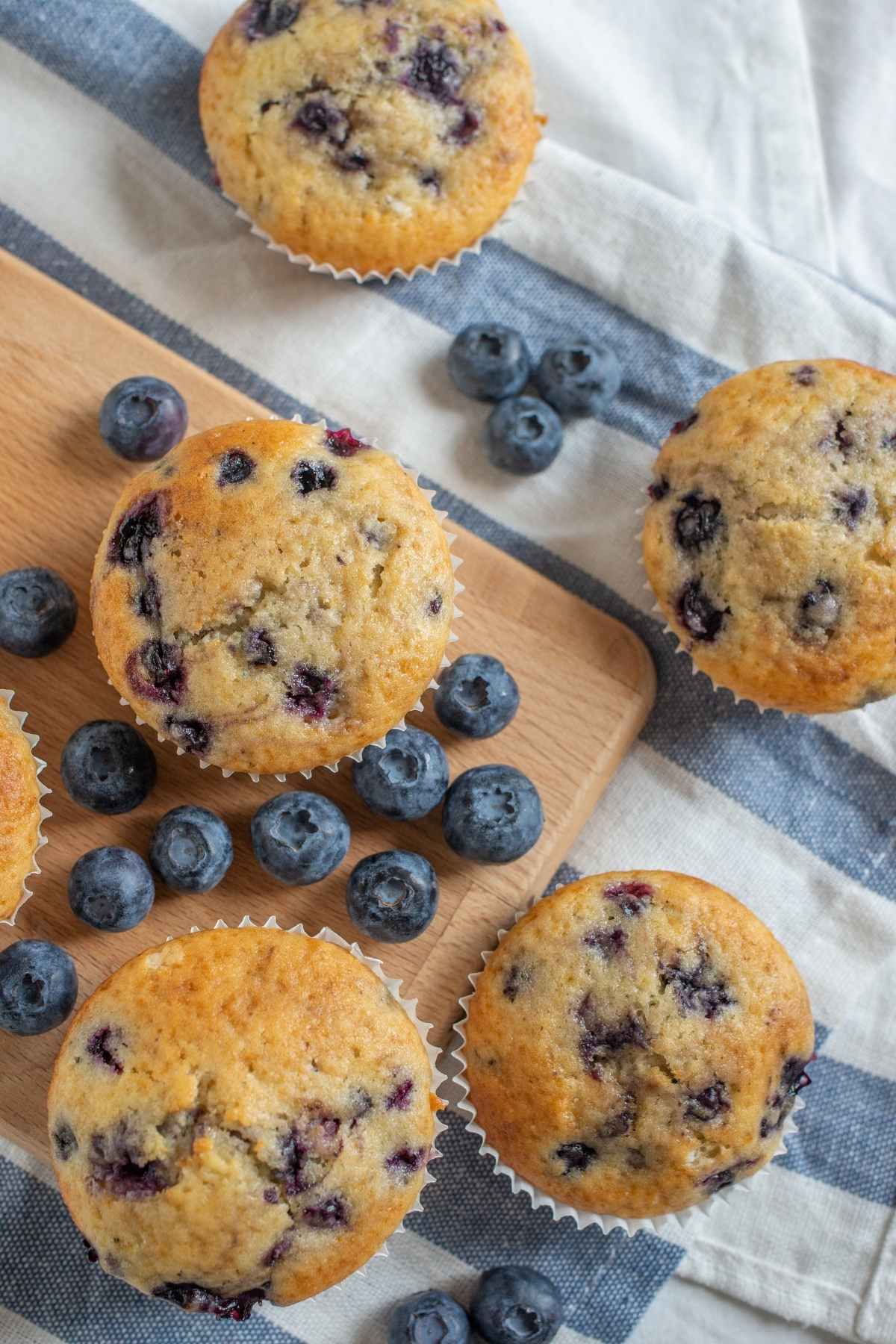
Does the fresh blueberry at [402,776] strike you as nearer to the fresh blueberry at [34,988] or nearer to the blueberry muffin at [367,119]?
the fresh blueberry at [34,988]

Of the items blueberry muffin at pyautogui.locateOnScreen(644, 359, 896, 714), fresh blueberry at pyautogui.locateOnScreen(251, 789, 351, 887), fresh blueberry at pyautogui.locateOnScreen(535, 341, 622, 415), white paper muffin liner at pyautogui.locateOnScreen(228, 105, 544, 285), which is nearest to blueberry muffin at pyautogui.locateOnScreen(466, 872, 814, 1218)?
fresh blueberry at pyautogui.locateOnScreen(251, 789, 351, 887)

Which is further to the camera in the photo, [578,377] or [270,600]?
[578,377]

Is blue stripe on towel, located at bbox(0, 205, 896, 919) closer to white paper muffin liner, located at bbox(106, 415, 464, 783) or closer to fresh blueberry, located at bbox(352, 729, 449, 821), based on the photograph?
white paper muffin liner, located at bbox(106, 415, 464, 783)

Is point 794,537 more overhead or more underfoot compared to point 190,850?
more overhead

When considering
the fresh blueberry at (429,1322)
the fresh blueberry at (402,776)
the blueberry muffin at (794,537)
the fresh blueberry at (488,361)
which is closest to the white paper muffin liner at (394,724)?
the fresh blueberry at (402,776)

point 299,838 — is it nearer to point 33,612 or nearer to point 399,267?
point 33,612

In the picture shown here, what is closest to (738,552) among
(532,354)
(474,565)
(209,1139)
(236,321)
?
(474,565)

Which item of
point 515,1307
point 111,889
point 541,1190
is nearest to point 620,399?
point 111,889
